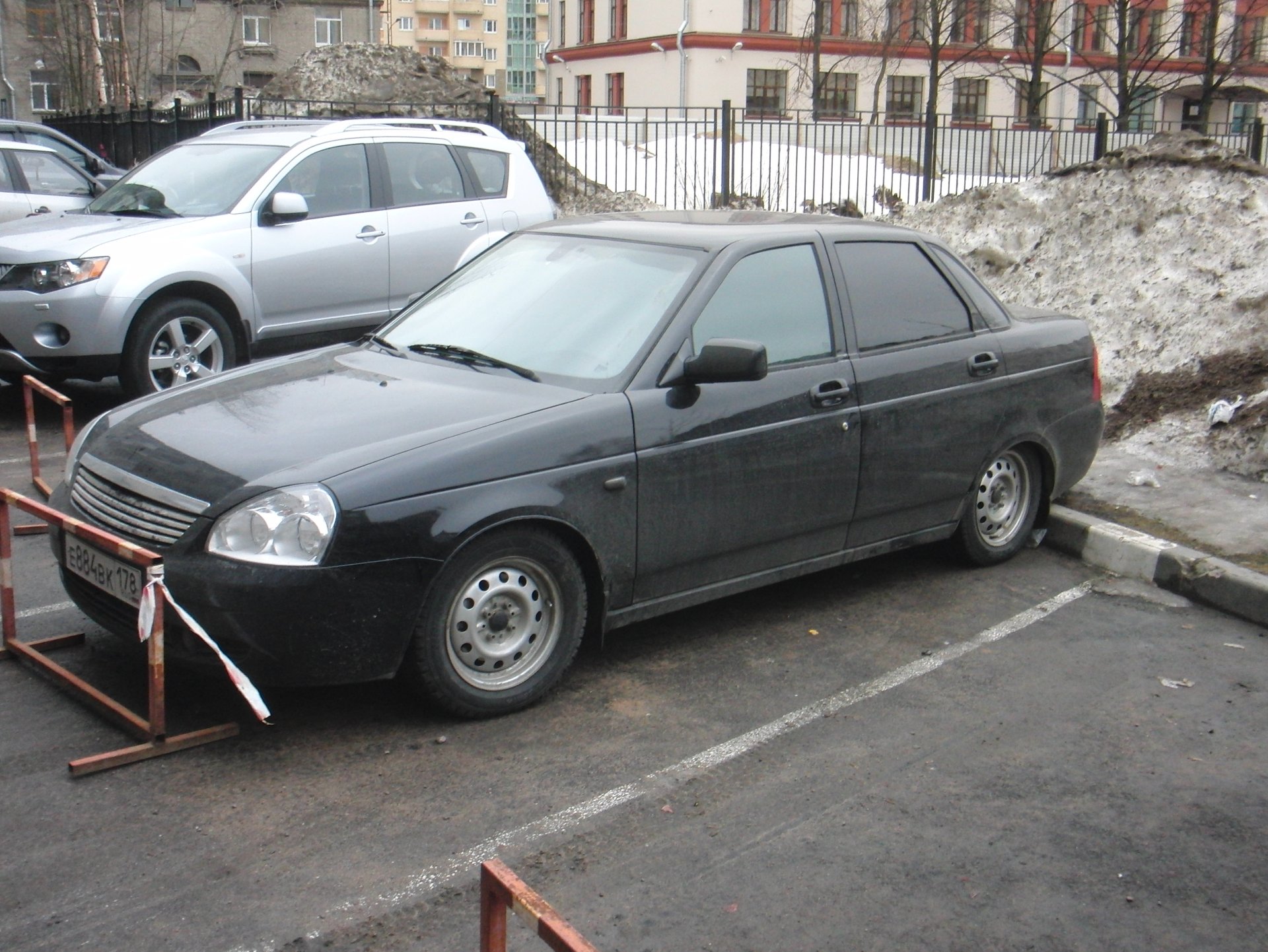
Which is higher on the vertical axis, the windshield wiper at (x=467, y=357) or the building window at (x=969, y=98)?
the building window at (x=969, y=98)

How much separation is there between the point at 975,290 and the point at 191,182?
6.03 meters

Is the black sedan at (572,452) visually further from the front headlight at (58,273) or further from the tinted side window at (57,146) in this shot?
the tinted side window at (57,146)

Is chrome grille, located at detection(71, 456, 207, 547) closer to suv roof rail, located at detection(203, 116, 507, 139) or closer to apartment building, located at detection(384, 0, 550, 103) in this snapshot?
suv roof rail, located at detection(203, 116, 507, 139)

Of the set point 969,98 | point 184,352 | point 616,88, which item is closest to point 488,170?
point 184,352

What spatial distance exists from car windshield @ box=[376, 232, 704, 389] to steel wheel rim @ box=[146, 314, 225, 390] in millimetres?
3646

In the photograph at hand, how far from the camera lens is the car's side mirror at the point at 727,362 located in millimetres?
4652

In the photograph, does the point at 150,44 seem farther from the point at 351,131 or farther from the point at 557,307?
the point at 557,307

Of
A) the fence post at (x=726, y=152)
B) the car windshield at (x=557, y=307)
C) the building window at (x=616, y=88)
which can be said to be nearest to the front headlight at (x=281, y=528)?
the car windshield at (x=557, y=307)

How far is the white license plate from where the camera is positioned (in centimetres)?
405

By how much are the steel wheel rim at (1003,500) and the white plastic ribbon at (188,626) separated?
3580 millimetres

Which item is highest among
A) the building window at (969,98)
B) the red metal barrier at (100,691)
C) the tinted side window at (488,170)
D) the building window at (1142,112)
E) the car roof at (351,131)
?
the building window at (969,98)

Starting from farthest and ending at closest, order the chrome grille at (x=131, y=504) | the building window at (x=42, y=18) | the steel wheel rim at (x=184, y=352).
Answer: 1. the building window at (x=42, y=18)
2. the steel wheel rim at (x=184, y=352)
3. the chrome grille at (x=131, y=504)

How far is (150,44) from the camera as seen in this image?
43781 mm

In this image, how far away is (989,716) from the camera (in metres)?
4.64
